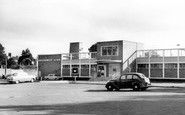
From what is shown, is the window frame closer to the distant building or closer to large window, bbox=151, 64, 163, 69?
the distant building

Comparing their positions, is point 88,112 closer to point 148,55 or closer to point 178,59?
point 178,59

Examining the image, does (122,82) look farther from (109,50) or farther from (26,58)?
(26,58)

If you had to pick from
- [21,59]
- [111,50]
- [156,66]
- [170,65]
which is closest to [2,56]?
[21,59]

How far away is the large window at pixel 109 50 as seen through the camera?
155 feet

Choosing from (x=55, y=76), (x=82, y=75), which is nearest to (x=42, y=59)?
(x=55, y=76)

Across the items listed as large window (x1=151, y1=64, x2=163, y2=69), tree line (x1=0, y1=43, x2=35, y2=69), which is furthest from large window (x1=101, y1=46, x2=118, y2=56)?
tree line (x1=0, y1=43, x2=35, y2=69)

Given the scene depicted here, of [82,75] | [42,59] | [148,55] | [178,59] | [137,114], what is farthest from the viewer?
[42,59]

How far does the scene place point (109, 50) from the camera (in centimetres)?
4806

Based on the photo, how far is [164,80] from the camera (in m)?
43.5

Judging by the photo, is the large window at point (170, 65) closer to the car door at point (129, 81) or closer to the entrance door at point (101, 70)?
the entrance door at point (101, 70)

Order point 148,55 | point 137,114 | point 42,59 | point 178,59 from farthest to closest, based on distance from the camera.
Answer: point 42,59 → point 148,55 → point 178,59 → point 137,114

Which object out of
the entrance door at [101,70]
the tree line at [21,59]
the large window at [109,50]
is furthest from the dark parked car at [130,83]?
the tree line at [21,59]

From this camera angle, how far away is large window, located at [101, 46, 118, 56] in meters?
47.2

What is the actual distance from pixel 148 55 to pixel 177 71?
6.33 metres
